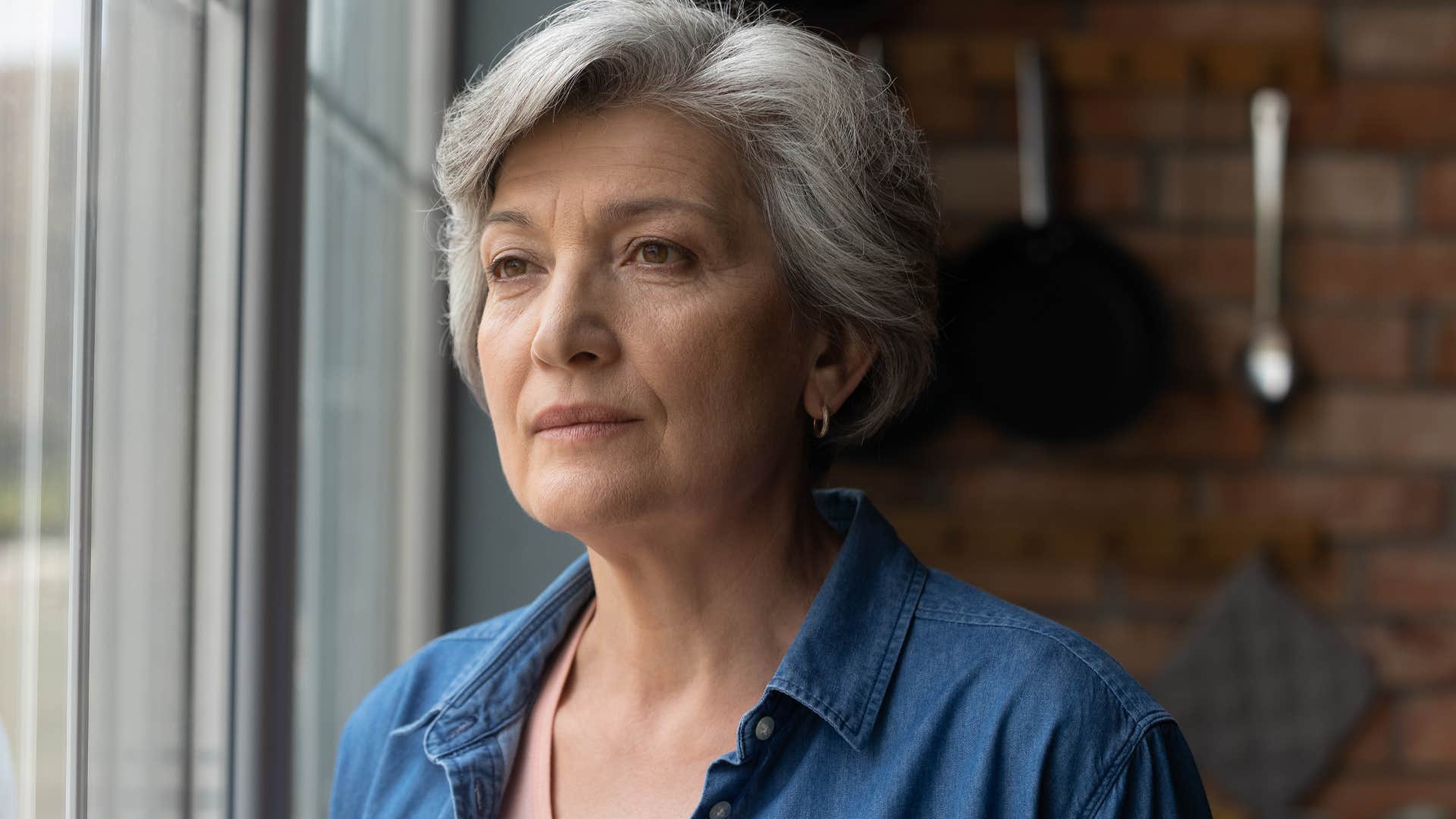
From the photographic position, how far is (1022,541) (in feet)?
6.75

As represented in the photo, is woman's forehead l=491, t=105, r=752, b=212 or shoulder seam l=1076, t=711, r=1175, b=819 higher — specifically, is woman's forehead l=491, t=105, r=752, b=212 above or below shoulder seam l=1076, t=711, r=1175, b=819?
above

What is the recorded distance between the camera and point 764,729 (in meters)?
0.85

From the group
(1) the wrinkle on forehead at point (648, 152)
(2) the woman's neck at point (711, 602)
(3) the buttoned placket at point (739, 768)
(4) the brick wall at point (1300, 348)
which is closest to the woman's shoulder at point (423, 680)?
(2) the woman's neck at point (711, 602)

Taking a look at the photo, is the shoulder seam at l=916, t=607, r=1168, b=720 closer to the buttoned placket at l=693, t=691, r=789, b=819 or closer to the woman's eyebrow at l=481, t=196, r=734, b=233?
the buttoned placket at l=693, t=691, r=789, b=819

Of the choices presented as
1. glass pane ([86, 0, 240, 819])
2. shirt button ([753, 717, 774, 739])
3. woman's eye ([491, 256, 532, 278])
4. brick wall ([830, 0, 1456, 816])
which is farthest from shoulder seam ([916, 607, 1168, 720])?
brick wall ([830, 0, 1456, 816])

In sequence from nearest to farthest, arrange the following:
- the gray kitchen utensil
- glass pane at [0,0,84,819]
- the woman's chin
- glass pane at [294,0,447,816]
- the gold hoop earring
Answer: glass pane at [0,0,84,819] → the woman's chin → the gold hoop earring → glass pane at [294,0,447,816] → the gray kitchen utensil

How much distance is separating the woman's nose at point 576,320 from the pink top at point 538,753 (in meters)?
0.27

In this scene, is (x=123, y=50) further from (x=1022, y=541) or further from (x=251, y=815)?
(x=1022, y=541)

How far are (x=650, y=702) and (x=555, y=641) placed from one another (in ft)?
0.41

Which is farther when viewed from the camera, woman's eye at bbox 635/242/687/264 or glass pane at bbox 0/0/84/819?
woman's eye at bbox 635/242/687/264

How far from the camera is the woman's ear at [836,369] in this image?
95cm

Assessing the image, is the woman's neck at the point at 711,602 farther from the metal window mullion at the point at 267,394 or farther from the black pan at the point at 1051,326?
the black pan at the point at 1051,326

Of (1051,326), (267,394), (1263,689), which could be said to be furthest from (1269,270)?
(267,394)

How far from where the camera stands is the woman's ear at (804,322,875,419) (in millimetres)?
954
